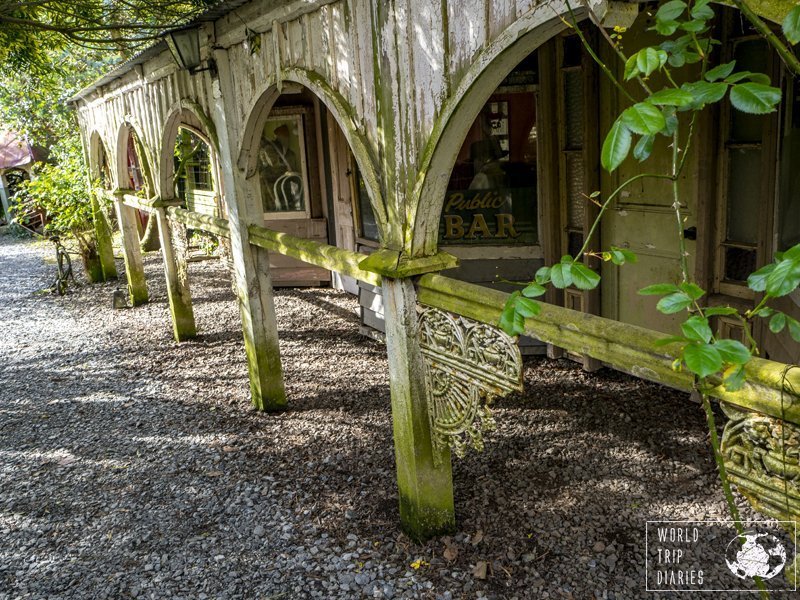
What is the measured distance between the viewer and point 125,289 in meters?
11.5

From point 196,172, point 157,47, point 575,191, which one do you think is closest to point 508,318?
point 575,191

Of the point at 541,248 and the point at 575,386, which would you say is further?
the point at 541,248

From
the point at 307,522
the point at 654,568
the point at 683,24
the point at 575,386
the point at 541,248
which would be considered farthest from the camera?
the point at 541,248

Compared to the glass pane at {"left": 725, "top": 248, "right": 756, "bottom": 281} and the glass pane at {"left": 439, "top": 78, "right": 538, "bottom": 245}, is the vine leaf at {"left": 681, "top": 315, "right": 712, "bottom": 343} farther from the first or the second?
the glass pane at {"left": 439, "top": 78, "right": 538, "bottom": 245}

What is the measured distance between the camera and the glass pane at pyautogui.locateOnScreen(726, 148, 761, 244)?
452cm

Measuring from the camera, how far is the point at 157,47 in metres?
6.31

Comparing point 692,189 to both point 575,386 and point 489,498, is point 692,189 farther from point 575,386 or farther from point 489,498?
point 489,498

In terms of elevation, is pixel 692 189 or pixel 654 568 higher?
pixel 692 189

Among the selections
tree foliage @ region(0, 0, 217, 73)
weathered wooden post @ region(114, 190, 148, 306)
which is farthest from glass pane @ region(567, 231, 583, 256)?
weathered wooden post @ region(114, 190, 148, 306)

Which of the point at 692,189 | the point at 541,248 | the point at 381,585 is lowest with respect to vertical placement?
the point at 381,585

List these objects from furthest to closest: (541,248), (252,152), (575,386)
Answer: (541,248) < (575,386) < (252,152)

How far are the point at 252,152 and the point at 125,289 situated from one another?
722cm

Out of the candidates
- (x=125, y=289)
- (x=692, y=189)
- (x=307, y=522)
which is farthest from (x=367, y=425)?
(x=125, y=289)

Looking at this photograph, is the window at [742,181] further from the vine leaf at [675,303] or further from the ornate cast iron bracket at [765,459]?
the vine leaf at [675,303]
